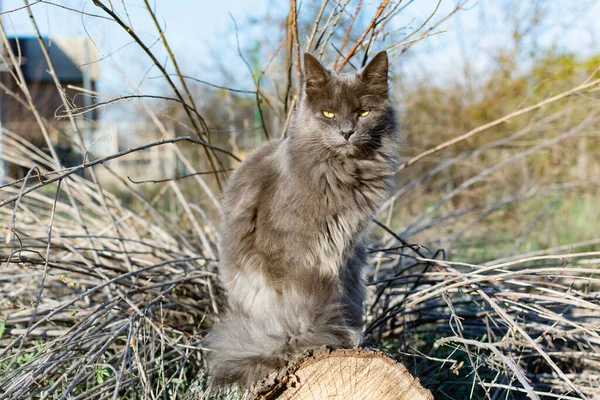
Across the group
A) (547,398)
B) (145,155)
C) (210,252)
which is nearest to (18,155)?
(210,252)

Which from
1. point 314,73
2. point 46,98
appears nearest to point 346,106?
point 314,73

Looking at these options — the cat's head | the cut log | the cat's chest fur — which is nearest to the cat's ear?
the cat's head

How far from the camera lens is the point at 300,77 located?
317 cm

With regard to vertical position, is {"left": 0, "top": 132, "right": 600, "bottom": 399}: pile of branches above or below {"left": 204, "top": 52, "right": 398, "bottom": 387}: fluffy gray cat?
below

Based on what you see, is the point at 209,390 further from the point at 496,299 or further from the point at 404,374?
the point at 496,299

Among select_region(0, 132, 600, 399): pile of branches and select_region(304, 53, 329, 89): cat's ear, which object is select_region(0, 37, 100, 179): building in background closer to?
select_region(0, 132, 600, 399): pile of branches

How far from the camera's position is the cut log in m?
2.01

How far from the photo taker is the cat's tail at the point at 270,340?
2.21m

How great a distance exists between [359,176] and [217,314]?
1.21 m

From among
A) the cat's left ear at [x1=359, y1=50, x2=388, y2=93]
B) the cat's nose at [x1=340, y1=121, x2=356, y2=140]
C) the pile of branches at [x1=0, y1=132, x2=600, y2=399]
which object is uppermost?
the cat's left ear at [x1=359, y1=50, x2=388, y2=93]

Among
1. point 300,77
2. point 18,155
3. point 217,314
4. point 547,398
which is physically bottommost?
point 547,398

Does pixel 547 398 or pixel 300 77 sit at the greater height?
pixel 300 77

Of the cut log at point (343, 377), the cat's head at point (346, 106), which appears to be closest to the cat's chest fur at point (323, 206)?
the cat's head at point (346, 106)

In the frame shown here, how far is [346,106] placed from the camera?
8.22ft
